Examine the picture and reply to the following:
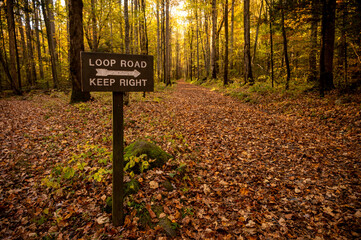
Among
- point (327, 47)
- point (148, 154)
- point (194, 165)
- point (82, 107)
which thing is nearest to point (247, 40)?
point (327, 47)

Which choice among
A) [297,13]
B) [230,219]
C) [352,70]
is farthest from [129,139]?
[297,13]

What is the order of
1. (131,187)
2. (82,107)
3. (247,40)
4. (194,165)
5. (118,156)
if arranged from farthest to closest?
1. (247,40)
2. (82,107)
3. (194,165)
4. (131,187)
5. (118,156)

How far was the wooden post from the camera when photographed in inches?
107

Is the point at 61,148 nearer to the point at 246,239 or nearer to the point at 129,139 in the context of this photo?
the point at 129,139

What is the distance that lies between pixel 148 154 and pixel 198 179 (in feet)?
4.66

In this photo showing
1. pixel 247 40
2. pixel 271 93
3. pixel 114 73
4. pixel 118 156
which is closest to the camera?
pixel 114 73

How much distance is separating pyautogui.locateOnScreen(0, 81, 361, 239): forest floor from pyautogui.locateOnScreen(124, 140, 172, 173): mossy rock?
0.63 feet

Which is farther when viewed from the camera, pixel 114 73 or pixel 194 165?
pixel 194 165

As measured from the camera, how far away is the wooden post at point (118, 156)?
2.73 meters

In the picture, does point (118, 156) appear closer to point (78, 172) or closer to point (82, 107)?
point (78, 172)

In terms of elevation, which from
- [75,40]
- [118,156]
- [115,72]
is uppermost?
[75,40]

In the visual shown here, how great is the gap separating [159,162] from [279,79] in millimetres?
12831

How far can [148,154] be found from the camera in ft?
15.0

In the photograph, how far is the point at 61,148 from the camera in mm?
5785
